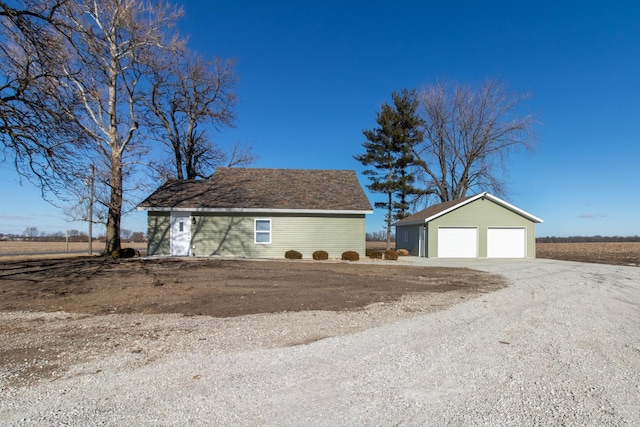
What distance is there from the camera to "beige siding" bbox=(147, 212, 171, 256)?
1853 cm


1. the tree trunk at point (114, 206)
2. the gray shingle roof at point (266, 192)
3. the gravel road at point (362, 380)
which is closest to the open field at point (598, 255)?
the gray shingle roof at point (266, 192)

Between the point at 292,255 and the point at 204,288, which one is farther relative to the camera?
the point at 292,255

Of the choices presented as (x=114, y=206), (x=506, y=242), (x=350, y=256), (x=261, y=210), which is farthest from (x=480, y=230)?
(x=114, y=206)

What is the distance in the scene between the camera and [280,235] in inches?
748

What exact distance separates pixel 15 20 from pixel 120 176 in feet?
39.3

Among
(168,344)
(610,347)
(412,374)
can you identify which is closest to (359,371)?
(412,374)

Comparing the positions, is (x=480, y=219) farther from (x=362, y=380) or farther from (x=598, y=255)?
(x=362, y=380)

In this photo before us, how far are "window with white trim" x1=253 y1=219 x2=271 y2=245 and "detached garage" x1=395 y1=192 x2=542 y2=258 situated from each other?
9.83 m

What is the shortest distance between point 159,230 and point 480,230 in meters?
18.1

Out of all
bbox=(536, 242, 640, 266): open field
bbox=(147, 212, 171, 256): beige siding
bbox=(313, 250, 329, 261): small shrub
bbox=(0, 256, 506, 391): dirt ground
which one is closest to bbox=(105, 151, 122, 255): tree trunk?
bbox=(147, 212, 171, 256): beige siding

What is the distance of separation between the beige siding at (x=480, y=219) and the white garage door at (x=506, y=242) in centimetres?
26

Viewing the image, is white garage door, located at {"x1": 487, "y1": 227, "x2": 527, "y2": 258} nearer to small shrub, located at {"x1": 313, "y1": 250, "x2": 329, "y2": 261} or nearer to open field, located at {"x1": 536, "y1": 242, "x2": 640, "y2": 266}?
open field, located at {"x1": 536, "y1": 242, "x2": 640, "y2": 266}

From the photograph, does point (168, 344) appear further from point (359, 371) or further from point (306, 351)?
point (359, 371)

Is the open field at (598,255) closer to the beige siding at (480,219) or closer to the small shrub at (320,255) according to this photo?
the beige siding at (480,219)
